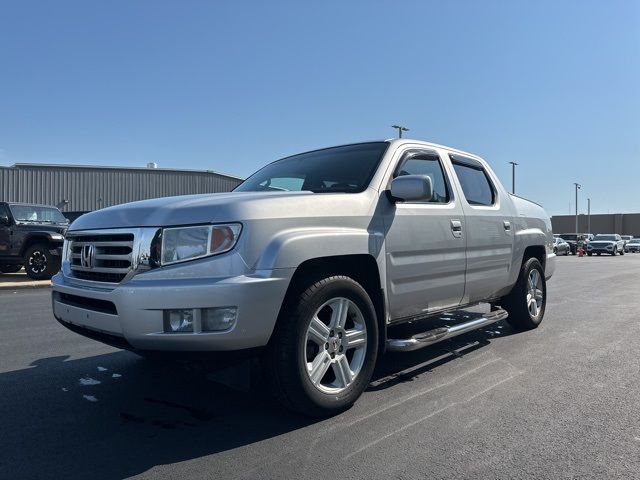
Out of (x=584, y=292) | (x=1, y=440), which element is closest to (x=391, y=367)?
(x=1, y=440)

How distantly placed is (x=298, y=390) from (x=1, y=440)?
176 centimetres

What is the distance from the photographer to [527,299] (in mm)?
6020

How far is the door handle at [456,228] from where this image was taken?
4.49m

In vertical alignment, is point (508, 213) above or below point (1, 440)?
above

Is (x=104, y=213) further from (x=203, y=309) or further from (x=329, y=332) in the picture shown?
(x=329, y=332)

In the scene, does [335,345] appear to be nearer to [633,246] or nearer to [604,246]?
[604,246]

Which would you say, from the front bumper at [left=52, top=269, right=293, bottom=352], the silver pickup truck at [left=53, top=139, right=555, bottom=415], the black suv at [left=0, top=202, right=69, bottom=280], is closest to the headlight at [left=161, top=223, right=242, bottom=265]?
the silver pickup truck at [left=53, top=139, right=555, bottom=415]

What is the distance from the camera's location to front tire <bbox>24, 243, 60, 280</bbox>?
13016mm

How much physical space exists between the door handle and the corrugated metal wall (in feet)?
86.1

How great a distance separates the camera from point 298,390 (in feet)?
10.2

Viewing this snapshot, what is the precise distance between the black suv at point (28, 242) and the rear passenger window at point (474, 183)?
1117cm

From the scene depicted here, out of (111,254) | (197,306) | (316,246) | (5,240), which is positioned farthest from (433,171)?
(5,240)

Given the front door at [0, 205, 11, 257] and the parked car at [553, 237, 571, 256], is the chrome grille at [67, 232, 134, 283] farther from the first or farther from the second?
the parked car at [553, 237, 571, 256]

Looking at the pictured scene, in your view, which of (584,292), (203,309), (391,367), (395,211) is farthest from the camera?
(584,292)
